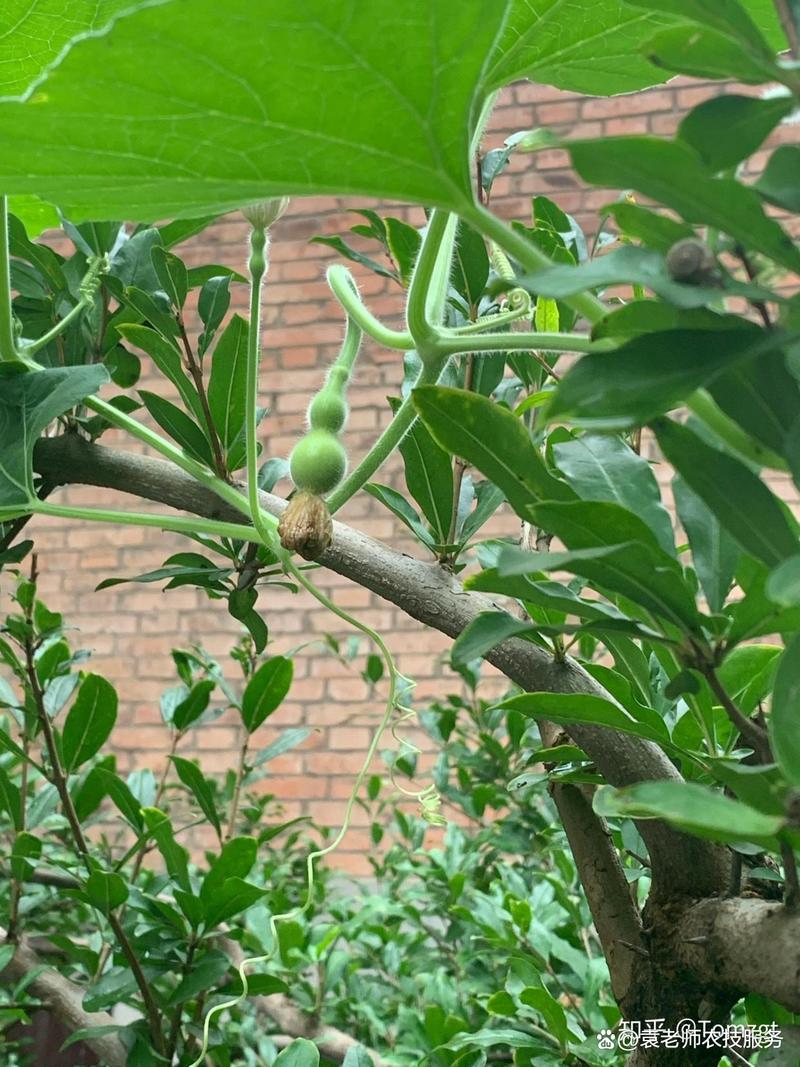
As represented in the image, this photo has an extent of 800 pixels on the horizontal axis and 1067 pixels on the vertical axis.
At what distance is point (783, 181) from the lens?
0.23m

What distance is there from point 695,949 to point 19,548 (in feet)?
1.48

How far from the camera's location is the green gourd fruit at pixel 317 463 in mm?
408

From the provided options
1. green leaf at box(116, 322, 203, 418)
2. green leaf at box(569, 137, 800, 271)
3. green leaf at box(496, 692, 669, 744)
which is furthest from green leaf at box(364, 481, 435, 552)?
green leaf at box(569, 137, 800, 271)

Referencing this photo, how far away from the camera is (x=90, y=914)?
121 centimetres

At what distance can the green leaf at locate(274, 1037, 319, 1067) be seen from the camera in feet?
1.81

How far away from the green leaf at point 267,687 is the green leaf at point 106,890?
0.64 ft

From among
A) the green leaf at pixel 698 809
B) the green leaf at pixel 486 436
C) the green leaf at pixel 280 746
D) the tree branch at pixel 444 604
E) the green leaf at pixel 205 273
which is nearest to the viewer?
the green leaf at pixel 698 809

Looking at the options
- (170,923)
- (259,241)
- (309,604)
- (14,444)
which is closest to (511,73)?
(259,241)

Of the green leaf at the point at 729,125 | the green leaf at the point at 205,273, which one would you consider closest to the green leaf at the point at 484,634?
the green leaf at the point at 729,125

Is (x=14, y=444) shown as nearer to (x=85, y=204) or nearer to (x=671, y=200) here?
(x=85, y=204)

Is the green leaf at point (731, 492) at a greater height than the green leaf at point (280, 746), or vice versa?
the green leaf at point (731, 492)

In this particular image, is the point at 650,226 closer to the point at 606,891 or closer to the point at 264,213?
the point at 264,213

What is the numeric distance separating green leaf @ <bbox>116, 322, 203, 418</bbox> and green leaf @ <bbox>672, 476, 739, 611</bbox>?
1.20 feet

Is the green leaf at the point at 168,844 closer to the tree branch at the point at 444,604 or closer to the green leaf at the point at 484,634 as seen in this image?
the tree branch at the point at 444,604
